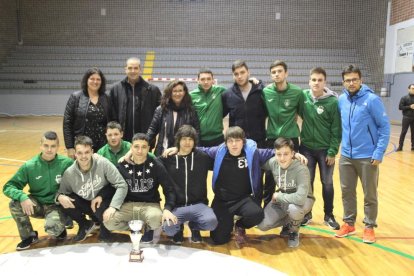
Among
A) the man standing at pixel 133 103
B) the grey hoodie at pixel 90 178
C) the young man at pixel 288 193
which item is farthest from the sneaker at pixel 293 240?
the man standing at pixel 133 103

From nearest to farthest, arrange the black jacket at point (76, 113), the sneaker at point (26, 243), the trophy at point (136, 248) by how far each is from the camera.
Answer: the trophy at point (136, 248)
the sneaker at point (26, 243)
the black jacket at point (76, 113)

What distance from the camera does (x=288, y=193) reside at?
3154mm

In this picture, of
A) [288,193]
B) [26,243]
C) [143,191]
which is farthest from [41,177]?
[288,193]

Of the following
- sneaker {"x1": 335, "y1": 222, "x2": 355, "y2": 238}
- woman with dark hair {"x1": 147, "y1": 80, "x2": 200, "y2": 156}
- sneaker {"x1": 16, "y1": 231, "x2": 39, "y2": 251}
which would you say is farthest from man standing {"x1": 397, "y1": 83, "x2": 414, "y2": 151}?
sneaker {"x1": 16, "y1": 231, "x2": 39, "y2": 251}

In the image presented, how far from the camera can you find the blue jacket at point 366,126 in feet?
10.0

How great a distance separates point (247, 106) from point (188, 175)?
0.82m

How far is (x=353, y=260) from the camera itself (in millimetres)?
2830

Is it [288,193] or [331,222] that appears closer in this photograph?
[288,193]

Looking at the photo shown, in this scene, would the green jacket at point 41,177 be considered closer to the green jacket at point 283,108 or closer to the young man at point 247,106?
the young man at point 247,106

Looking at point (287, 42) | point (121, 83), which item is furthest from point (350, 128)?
point (287, 42)

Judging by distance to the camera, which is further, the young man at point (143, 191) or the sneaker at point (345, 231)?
the sneaker at point (345, 231)

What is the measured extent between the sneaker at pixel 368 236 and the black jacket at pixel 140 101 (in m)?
2.11

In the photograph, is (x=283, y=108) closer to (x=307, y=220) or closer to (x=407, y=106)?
(x=307, y=220)

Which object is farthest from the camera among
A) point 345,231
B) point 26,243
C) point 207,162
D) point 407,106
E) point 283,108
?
point 407,106
